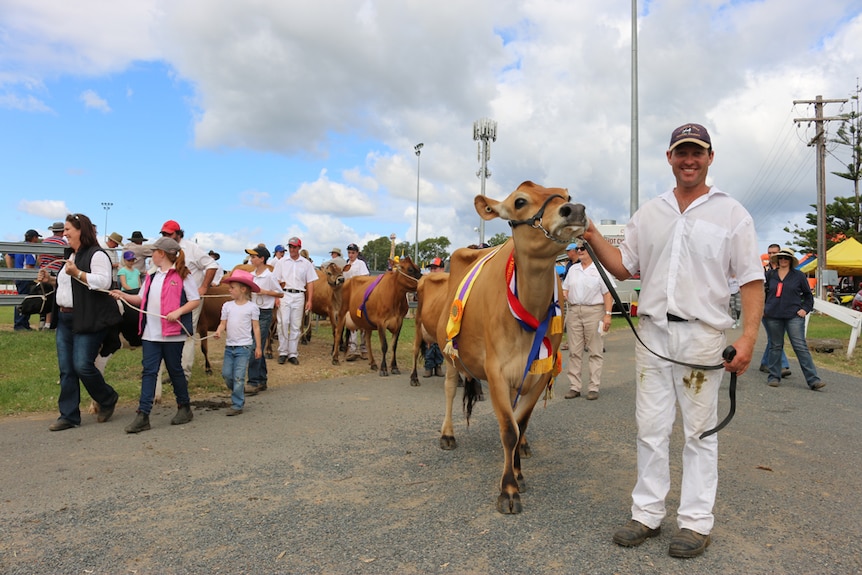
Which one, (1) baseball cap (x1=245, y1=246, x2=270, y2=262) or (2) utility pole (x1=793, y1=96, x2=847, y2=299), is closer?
(1) baseball cap (x1=245, y1=246, x2=270, y2=262)

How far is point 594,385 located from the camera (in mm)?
7801

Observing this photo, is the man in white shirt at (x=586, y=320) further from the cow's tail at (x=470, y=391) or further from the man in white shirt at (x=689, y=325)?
the man in white shirt at (x=689, y=325)

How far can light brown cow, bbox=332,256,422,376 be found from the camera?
33.1 ft

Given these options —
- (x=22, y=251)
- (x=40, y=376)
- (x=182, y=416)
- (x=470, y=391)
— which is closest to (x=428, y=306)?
(x=470, y=391)

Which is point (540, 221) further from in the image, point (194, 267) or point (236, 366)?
point (194, 267)

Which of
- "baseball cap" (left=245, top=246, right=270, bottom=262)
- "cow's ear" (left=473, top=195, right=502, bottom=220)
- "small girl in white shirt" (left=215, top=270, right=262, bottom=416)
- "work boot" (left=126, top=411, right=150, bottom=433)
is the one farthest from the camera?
"baseball cap" (left=245, top=246, right=270, bottom=262)

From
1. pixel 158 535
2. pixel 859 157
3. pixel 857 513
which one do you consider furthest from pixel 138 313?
pixel 859 157

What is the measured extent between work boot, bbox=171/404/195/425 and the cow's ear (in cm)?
404

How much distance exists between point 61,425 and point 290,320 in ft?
15.7

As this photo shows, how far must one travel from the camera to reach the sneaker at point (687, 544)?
10.2 ft

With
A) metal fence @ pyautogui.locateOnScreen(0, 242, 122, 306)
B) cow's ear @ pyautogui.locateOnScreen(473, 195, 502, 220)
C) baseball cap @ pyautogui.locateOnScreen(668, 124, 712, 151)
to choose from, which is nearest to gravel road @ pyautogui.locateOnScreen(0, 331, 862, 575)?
cow's ear @ pyautogui.locateOnScreen(473, 195, 502, 220)

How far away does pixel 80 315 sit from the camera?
572 cm

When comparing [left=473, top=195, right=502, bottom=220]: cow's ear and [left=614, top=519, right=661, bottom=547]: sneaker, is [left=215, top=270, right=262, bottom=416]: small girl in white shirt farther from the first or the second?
[left=614, top=519, right=661, bottom=547]: sneaker

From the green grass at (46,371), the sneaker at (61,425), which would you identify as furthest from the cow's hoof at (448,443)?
the green grass at (46,371)
